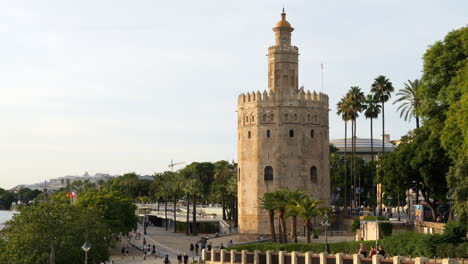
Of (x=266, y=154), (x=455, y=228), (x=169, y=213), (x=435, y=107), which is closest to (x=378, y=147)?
(x=169, y=213)

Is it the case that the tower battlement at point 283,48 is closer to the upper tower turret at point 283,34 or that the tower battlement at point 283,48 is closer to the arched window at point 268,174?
the upper tower turret at point 283,34

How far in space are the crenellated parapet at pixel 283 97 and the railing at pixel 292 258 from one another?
75.7 feet

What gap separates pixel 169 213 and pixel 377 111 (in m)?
43.3

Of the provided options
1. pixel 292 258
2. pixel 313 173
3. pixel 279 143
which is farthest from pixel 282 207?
pixel 292 258

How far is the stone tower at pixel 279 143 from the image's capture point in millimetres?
61531

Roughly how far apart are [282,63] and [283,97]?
3.96m

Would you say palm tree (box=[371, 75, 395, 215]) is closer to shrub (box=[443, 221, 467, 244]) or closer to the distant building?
shrub (box=[443, 221, 467, 244])

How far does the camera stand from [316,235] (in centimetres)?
5547

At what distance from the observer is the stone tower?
61.5m

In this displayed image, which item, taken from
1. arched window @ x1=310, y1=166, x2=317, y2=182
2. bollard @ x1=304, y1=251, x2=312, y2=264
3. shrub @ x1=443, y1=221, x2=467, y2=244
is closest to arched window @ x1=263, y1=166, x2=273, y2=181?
arched window @ x1=310, y1=166, x2=317, y2=182

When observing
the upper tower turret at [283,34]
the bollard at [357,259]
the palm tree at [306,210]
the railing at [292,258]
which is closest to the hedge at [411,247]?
the railing at [292,258]

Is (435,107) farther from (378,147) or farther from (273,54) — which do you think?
(378,147)

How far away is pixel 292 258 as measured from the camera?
34719 millimetres

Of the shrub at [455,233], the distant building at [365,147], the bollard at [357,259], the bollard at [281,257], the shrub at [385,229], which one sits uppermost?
the distant building at [365,147]
